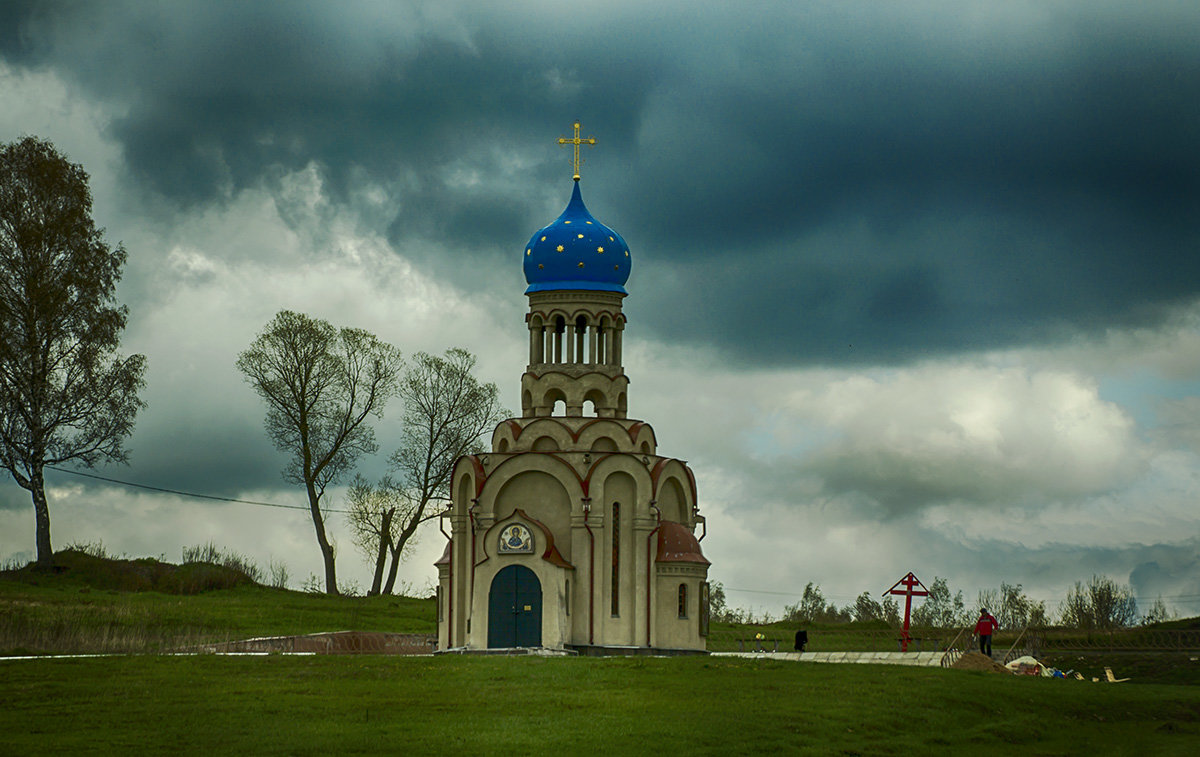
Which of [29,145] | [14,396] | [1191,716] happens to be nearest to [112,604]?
[14,396]

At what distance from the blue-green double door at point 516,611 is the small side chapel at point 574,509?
3cm

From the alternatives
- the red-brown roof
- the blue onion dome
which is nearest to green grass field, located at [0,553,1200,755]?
the red-brown roof

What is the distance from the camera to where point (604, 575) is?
38.8 meters

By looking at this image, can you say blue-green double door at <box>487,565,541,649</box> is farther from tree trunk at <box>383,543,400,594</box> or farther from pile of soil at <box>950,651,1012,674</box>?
tree trunk at <box>383,543,400,594</box>

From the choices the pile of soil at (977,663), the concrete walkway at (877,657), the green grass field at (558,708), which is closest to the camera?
the green grass field at (558,708)

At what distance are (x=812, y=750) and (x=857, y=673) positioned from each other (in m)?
8.09

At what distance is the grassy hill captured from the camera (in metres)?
38.2

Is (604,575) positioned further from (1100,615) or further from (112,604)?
(1100,615)

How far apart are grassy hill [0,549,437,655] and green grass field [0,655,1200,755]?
7648 millimetres

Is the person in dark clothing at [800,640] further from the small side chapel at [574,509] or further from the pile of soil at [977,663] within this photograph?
the pile of soil at [977,663]

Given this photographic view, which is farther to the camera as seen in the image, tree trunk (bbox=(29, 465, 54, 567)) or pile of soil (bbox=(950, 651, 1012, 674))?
tree trunk (bbox=(29, 465, 54, 567))

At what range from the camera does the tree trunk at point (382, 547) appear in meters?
56.5

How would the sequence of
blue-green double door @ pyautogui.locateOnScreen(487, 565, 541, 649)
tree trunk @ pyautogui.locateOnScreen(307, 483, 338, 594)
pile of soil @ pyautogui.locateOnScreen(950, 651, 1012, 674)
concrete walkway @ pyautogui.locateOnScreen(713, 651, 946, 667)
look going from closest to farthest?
pile of soil @ pyautogui.locateOnScreen(950, 651, 1012, 674)
concrete walkway @ pyautogui.locateOnScreen(713, 651, 946, 667)
blue-green double door @ pyautogui.locateOnScreen(487, 565, 541, 649)
tree trunk @ pyautogui.locateOnScreen(307, 483, 338, 594)

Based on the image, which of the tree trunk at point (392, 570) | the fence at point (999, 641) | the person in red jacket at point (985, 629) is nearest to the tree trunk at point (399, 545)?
the tree trunk at point (392, 570)
